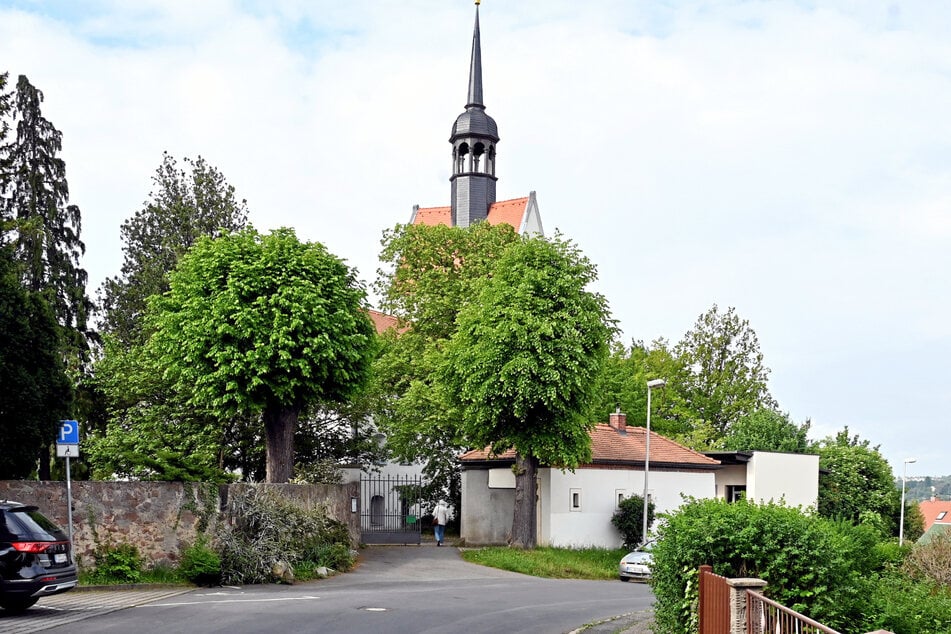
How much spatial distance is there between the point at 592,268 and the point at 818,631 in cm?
2816

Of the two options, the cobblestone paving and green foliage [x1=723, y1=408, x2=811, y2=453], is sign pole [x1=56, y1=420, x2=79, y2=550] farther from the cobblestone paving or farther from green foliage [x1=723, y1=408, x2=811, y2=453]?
green foliage [x1=723, y1=408, x2=811, y2=453]

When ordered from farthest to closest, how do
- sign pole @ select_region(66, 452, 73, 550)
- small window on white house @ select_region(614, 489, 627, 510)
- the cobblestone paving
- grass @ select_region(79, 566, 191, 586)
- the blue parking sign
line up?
small window on white house @ select_region(614, 489, 627, 510) < grass @ select_region(79, 566, 191, 586) < the blue parking sign < sign pole @ select_region(66, 452, 73, 550) < the cobblestone paving

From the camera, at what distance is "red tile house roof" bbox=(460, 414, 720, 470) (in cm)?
3809

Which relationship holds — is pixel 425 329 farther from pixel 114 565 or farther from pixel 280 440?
pixel 114 565

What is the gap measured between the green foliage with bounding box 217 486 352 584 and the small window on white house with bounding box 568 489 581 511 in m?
12.9

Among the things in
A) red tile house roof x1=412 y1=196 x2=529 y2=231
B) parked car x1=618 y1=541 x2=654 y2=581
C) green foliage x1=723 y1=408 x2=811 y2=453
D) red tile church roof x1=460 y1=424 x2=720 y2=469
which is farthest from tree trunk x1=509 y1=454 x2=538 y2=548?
red tile house roof x1=412 y1=196 x2=529 y2=231

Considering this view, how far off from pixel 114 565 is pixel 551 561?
1439 centimetres

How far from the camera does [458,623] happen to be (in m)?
16.3

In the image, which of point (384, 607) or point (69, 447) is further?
point (69, 447)

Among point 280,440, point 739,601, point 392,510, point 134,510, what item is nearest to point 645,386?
point 392,510

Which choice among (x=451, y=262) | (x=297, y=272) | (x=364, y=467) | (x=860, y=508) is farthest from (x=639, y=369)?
(x=297, y=272)

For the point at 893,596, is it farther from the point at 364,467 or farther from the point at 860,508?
the point at 860,508

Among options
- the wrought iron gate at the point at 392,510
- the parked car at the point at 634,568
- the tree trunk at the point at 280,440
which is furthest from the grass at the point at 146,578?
the wrought iron gate at the point at 392,510

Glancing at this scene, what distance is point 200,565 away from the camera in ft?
70.8
